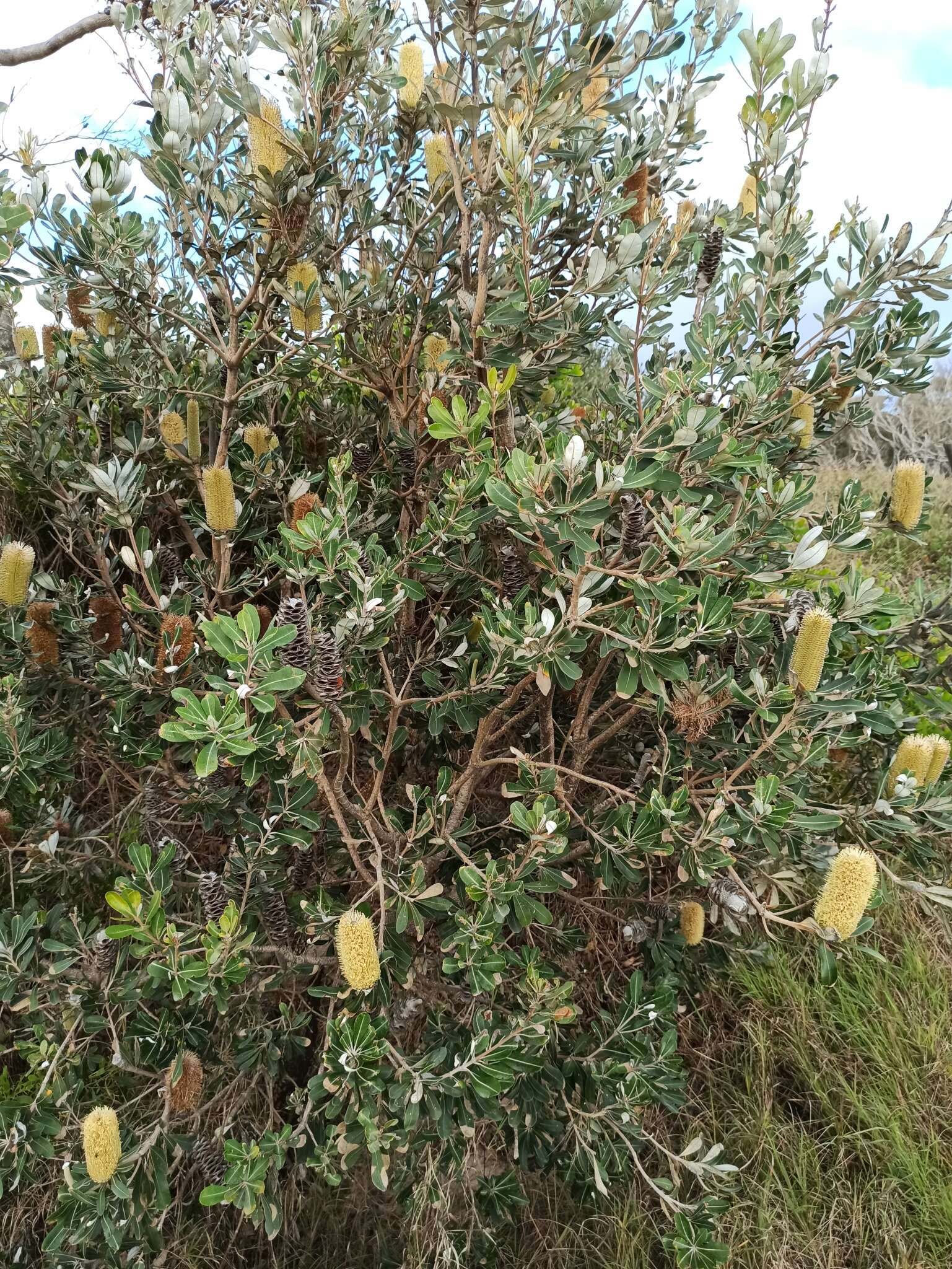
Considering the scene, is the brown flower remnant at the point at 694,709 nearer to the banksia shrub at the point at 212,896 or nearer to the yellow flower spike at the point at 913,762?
the yellow flower spike at the point at 913,762

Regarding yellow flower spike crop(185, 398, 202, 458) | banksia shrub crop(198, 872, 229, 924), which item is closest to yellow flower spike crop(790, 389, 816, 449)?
yellow flower spike crop(185, 398, 202, 458)

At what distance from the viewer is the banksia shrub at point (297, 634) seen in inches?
59.2

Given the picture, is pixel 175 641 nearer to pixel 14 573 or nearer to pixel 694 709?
pixel 14 573

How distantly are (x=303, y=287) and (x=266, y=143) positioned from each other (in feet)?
0.82

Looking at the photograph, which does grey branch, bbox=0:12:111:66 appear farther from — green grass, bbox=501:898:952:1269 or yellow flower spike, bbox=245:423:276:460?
green grass, bbox=501:898:952:1269

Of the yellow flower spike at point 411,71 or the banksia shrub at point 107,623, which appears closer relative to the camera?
the yellow flower spike at point 411,71

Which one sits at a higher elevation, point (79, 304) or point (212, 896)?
point (79, 304)

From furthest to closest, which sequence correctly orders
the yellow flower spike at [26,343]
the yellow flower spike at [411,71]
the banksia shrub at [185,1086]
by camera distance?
the yellow flower spike at [26,343] < the banksia shrub at [185,1086] < the yellow flower spike at [411,71]

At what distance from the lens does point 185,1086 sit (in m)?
1.91

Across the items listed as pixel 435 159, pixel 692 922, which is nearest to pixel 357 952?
pixel 692 922

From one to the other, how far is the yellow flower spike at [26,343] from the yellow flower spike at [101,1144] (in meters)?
1.87

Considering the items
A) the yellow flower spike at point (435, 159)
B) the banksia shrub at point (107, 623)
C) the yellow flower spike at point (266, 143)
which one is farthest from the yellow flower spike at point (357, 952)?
the yellow flower spike at point (435, 159)

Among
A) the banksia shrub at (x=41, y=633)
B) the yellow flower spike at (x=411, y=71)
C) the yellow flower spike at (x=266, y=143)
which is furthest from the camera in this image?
the banksia shrub at (x=41, y=633)

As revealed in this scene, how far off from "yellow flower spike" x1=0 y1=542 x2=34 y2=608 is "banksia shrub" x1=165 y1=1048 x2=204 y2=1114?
1042 millimetres
